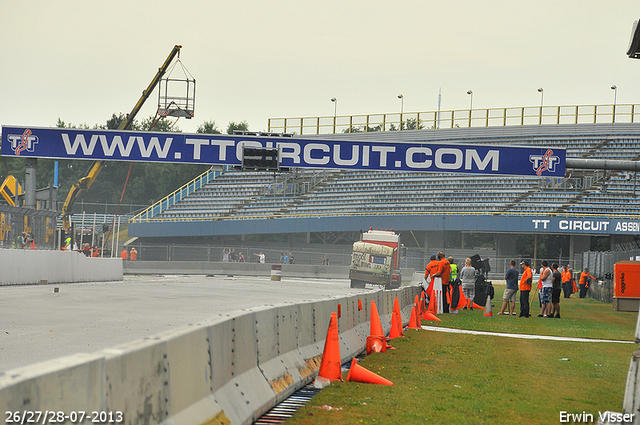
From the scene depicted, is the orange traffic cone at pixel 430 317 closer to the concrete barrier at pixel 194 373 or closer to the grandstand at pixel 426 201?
the concrete barrier at pixel 194 373

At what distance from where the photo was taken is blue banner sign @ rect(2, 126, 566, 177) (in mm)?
28984

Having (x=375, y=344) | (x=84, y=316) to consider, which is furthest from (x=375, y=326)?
(x=84, y=316)

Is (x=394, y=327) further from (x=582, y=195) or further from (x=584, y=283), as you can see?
(x=582, y=195)

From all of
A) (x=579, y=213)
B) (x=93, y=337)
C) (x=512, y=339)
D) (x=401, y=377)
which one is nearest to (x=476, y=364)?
(x=401, y=377)

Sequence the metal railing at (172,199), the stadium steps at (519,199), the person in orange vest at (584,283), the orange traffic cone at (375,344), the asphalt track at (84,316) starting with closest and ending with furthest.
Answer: the asphalt track at (84,316) → the orange traffic cone at (375,344) → the person in orange vest at (584,283) → the stadium steps at (519,199) → the metal railing at (172,199)

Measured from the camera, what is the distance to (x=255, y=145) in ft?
95.9

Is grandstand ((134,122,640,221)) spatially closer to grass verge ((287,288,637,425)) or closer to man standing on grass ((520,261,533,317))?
man standing on grass ((520,261,533,317))

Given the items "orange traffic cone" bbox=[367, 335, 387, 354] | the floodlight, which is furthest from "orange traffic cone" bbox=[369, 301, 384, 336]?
the floodlight

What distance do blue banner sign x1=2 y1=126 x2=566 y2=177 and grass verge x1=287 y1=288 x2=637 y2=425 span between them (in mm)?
14458

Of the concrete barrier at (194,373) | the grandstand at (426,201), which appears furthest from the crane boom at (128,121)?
the concrete barrier at (194,373)

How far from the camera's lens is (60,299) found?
18312 millimetres

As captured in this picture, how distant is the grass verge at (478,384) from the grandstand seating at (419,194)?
38.0 metres

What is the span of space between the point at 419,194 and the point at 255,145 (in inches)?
1156

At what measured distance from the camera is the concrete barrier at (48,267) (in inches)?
885
